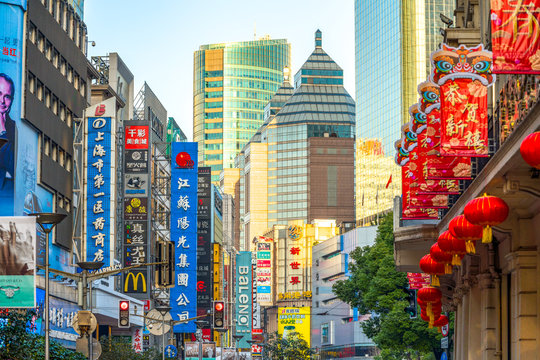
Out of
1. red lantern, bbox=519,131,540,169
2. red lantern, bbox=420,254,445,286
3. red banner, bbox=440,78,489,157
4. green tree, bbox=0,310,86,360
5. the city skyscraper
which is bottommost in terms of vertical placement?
green tree, bbox=0,310,86,360

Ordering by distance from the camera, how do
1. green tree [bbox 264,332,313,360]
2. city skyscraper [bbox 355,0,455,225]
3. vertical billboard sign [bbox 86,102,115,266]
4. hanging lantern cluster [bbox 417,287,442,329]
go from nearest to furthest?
1. hanging lantern cluster [bbox 417,287,442,329]
2. vertical billboard sign [bbox 86,102,115,266]
3. green tree [bbox 264,332,313,360]
4. city skyscraper [bbox 355,0,455,225]

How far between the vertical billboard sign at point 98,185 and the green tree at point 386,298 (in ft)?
50.0

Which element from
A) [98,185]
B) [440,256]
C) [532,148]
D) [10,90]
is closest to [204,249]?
[98,185]

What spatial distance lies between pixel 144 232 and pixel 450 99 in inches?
2637

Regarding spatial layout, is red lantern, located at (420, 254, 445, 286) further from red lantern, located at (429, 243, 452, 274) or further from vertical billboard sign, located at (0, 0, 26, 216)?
vertical billboard sign, located at (0, 0, 26, 216)

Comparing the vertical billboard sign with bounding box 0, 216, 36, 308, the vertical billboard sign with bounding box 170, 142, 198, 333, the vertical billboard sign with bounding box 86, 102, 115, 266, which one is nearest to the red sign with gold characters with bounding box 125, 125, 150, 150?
the vertical billboard sign with bounding box 170, 142, 198, 333

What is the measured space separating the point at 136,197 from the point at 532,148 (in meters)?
74.9

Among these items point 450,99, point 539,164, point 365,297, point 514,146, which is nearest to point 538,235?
point 450,99

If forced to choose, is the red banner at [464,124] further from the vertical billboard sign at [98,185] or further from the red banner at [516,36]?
the vertical billboard sign at [98,185]

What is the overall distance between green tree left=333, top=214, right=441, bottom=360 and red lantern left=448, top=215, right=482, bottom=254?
37.5 metres

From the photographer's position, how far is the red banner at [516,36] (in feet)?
54.0

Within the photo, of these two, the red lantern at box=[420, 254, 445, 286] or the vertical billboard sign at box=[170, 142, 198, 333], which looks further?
the vertical billboard sign at box=[170, 142, 198, 333]

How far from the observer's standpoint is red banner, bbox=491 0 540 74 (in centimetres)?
1645

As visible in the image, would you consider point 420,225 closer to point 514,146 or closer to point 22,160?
point 514,146
